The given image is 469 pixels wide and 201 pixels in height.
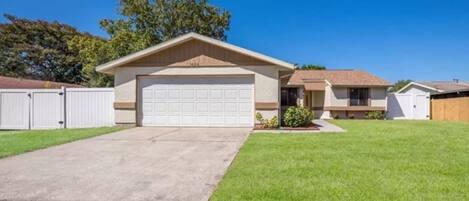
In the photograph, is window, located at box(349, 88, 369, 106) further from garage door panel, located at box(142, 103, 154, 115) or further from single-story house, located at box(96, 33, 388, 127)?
garage door panel, located at box(142, 103, 154, 115)

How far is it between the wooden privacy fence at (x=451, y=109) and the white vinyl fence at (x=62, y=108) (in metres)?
19.5

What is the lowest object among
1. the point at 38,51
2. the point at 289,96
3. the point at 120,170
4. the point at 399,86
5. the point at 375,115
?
the point at 120,170

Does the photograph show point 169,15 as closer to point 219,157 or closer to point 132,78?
point 132,78

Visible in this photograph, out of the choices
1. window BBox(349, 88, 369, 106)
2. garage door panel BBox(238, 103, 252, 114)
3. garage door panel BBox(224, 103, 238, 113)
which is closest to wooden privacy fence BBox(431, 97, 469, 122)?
window BBox(349, 88, 369, 106)

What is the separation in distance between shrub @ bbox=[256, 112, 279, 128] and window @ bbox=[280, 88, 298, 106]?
1216 cm

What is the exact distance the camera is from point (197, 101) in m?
15.8

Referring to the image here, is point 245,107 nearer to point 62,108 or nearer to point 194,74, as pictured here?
point 194,74

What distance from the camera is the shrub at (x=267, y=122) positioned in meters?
15.1

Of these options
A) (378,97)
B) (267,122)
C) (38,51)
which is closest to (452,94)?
(378,97)

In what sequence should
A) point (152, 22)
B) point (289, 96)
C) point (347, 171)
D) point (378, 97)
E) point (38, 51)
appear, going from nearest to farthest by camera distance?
point (347, 171) → point (289, 96) → point (378, 97) → point (152, 22) → point (38, 51)

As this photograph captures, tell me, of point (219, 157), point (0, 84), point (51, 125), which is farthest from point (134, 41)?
point (219, 157)

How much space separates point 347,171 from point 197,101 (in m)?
9.86

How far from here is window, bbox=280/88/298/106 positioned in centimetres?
2731

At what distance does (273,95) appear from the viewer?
1535 centimetres
